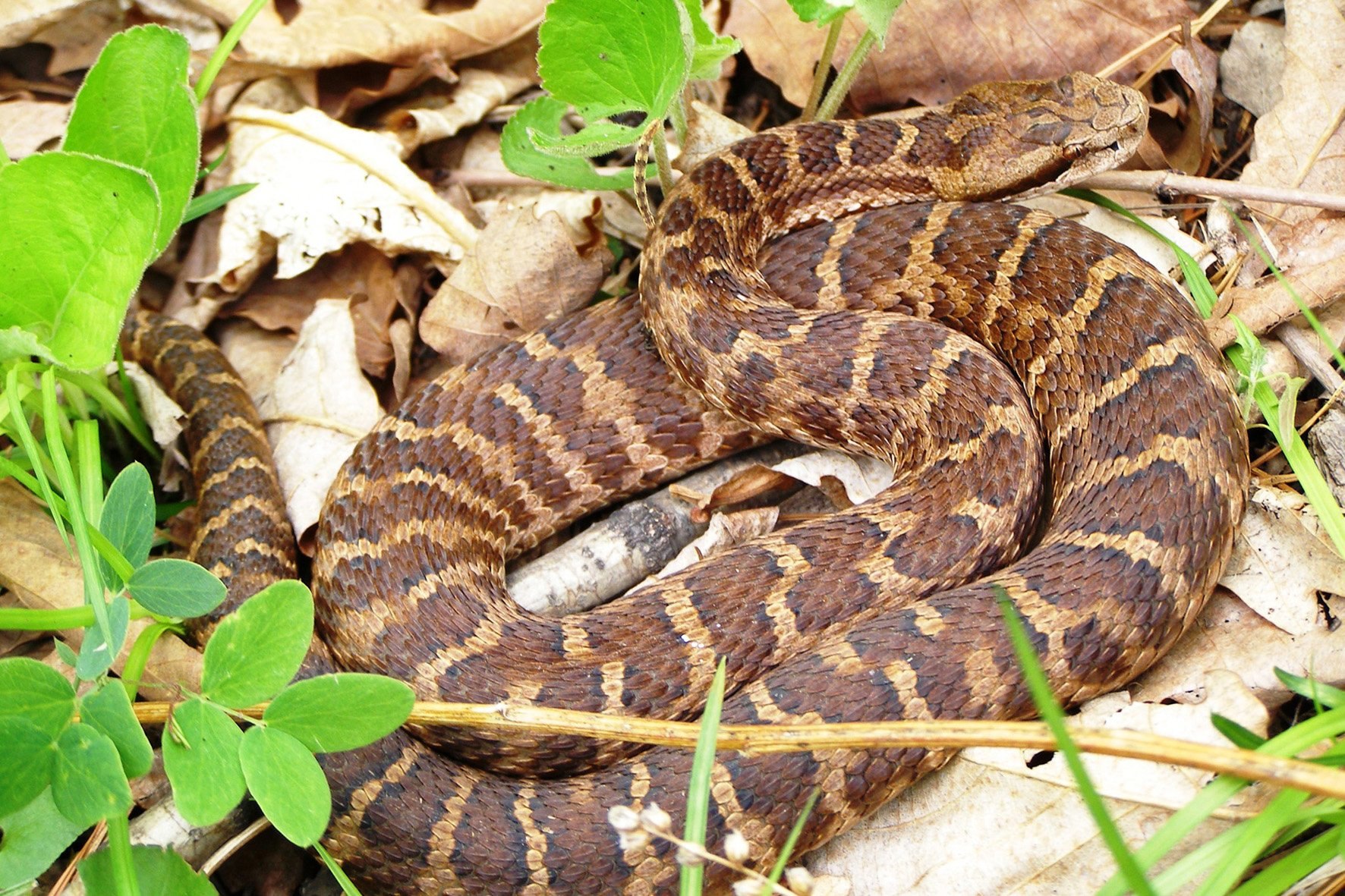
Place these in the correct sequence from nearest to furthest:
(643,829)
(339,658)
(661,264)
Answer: (643,829)
(339,658)
(661,264)

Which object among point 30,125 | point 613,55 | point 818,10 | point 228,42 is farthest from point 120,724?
point 30,125

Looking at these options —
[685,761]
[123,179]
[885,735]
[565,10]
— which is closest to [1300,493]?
[885,735]

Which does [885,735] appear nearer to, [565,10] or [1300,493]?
[1300,493]

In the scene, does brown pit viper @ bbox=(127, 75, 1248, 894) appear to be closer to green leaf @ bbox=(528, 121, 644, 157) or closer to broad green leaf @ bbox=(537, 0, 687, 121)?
green leaf @ bbox=(528, 121, 644, 157)

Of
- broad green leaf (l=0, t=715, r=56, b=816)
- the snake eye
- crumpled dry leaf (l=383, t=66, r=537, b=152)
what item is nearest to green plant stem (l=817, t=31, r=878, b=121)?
the snake eye

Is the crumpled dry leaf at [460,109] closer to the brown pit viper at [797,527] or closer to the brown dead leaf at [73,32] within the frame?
the brown pit viper at [797,527]

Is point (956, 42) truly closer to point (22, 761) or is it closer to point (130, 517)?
point (130, 517)

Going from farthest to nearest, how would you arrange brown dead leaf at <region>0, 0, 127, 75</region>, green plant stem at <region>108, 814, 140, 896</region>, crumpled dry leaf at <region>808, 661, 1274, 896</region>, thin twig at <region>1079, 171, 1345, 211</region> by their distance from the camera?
brown dead leaf at <region>0, 0, 127, 75</region> → thin twig at <region>1079, 171, 1345, 211</region> → crumpled dry leaf at <region>808, 661, 1274, 896</region> → green plant stem at <region>108, 814, 140, 896</region>
